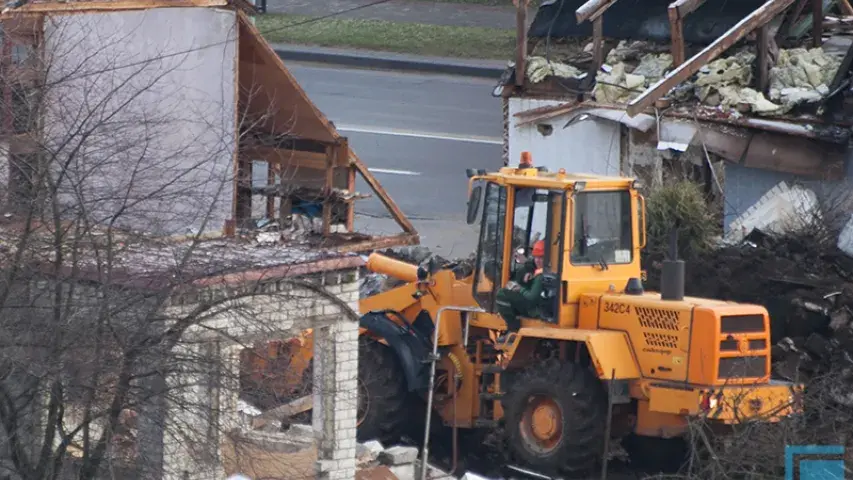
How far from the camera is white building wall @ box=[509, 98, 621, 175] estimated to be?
57.8 ft

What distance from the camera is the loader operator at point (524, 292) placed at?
459 inches

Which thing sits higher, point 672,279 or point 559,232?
point 559,232

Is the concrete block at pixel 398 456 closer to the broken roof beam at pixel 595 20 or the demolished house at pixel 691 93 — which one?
the demolished house at pixel 691 93

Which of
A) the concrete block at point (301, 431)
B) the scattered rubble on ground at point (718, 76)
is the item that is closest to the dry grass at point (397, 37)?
the scattered rubble on ground at point (718, 76)

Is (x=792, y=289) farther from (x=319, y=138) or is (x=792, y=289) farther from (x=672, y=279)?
(x=319, y=138)

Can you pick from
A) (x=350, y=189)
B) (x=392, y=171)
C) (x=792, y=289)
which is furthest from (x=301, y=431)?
(x=392, y=171)

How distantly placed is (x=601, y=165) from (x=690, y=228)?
247 centimetres

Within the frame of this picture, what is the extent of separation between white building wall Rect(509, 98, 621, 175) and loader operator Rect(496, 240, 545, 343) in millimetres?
5912

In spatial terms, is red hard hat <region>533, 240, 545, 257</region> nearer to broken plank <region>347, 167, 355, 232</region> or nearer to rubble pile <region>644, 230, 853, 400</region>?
broken plank <region>347, 167, 355, 232</region>

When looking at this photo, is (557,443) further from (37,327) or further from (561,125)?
(561,125)

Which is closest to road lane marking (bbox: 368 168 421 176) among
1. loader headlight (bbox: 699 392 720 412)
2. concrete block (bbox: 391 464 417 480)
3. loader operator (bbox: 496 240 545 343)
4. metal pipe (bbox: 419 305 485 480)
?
metal pipe (bbox: 419 305 485 480)

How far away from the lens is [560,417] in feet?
37.8

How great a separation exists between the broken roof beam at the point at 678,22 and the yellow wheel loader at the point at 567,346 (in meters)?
5.20

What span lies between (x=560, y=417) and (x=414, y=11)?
65.5ft
